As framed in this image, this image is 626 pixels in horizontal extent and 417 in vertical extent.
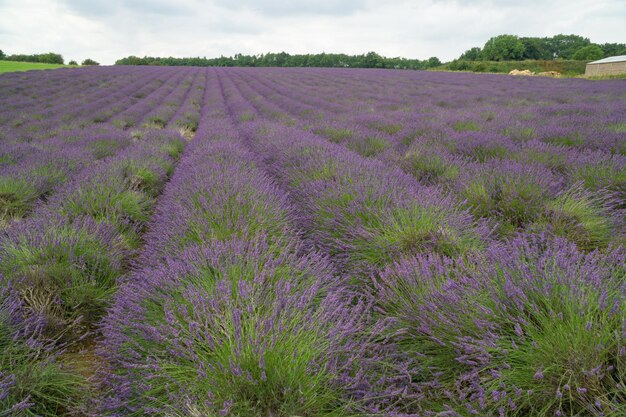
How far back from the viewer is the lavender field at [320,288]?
119cm

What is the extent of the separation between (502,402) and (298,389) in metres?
0.69

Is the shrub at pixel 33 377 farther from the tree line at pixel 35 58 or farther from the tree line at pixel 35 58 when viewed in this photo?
the tree line at pixel 35 58

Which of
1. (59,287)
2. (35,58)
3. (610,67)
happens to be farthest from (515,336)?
(35,58)

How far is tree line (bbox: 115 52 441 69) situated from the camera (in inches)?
1928

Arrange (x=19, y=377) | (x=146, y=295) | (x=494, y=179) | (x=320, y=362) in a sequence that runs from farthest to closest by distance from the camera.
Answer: (x=494, y=179) < (x=146, y=295) < (x=19, y=377) < (x=320, y=362)

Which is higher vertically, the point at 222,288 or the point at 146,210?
the point at 222,288

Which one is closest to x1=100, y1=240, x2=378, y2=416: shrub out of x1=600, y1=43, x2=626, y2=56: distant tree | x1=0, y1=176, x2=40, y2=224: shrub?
x1=0, y1=176, x2=40, y2=224: shrub

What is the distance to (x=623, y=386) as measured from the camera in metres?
1.04

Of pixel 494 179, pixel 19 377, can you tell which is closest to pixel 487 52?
pixel 494 179

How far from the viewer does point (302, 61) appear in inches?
2167

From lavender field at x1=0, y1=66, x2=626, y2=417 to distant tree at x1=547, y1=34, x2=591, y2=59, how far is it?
2847 inches

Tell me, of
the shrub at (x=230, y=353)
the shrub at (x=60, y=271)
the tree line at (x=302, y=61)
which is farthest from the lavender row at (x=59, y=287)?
the tree line at (x=302, y=61)

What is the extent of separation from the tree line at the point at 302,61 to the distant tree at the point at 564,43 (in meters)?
22.4

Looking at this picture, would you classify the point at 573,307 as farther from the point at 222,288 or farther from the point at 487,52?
the point at 487,52
